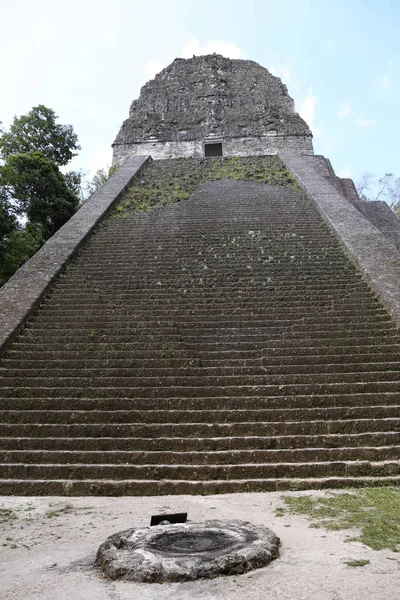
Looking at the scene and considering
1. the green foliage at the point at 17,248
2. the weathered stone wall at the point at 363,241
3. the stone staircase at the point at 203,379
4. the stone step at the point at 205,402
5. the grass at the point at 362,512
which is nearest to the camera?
the grass at the point at 362,512

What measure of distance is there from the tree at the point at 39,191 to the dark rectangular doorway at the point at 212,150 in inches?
262

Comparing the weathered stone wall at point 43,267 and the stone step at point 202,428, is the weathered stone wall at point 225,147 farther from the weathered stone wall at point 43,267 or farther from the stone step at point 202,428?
the stone step at point 202,428

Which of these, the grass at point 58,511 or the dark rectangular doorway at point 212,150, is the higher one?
the dark rectangular doorway at point 212,150

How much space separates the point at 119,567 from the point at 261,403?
10.3ft

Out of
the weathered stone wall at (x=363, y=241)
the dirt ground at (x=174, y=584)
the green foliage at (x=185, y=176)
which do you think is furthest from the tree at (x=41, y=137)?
the dirt ground at (x=174, y=584)

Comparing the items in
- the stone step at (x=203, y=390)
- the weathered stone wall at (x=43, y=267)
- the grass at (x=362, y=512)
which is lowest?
the grass at (x=362, y=512)

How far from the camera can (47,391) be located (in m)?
5.83

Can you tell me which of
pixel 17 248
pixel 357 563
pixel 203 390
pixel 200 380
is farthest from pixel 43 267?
pixel 357 563

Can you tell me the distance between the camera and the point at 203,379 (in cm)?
595

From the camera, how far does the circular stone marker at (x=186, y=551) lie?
8.43 ft

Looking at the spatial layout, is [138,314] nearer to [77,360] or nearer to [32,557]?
[77,360]

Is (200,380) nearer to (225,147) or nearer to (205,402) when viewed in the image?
(205,402)

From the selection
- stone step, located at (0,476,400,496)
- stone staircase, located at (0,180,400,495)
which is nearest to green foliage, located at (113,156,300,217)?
stone staircase, located at (0,180,400,495)

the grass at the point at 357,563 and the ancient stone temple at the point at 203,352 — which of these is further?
the ancient stone temple at the point at 203,352
